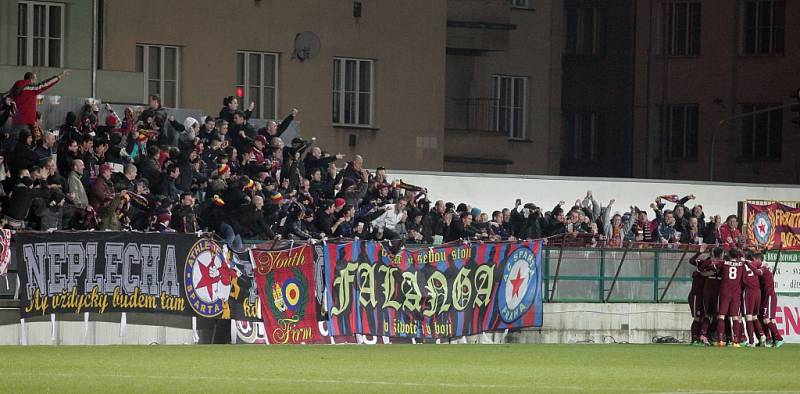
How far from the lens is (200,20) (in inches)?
1887

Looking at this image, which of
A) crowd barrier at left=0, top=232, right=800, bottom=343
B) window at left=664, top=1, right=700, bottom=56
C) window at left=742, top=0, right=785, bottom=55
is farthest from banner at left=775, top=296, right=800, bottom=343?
window at left=664, top=1, right=700, bottom=56

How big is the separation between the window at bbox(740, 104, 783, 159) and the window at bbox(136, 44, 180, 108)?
84.4 ft

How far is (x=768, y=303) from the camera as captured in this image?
34.7m

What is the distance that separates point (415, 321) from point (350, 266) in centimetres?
194

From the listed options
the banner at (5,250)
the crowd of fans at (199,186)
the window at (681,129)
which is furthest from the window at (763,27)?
the banner at (5,250)

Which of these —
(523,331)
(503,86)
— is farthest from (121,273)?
(503,86)

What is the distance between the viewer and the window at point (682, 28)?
216 feet

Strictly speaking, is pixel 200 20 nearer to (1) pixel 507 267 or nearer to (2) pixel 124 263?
(1) pixel 507 267

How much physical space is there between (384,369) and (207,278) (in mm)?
7194

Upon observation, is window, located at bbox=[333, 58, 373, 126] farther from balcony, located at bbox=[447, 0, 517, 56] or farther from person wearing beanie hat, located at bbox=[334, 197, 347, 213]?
person wearing beanie hat, located at bbox=[334, 197, 347, 213]

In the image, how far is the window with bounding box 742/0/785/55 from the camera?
64.5 meters

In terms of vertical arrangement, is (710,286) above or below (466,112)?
below

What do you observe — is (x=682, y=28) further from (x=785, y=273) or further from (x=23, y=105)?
(x=23, y=105)

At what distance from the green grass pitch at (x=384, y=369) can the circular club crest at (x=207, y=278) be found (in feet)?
3.52
